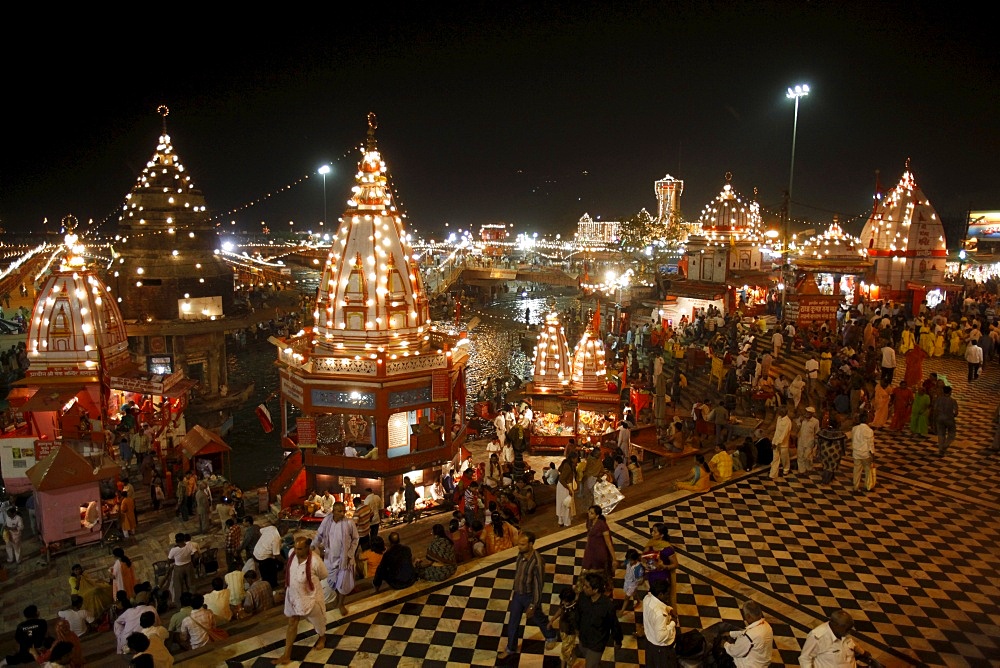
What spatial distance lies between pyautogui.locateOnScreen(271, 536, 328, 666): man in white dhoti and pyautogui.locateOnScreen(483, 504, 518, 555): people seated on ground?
2894 mm

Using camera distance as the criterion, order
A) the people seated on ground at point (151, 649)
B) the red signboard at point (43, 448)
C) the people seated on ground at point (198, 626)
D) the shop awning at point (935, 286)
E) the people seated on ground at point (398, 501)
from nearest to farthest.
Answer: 1. the people seated on ground at point (151, 649)
2. the people seated on ground at point (198, 626)
3. the red signboard at point (43, 448)
4. the people seated on ground at point (398, 501)
5. the shop awning at point (935, 286)

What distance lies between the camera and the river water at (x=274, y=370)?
1989cm

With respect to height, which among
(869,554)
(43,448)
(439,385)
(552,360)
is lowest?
(869,554)

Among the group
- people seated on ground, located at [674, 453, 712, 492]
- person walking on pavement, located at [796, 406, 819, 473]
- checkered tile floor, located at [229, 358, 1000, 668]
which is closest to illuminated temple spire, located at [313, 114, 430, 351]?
people seated on ground, located at [674, 453, 712, 492]

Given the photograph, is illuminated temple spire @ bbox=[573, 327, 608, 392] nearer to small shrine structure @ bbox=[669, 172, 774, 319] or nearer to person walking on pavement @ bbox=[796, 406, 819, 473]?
person walking on pavement @ bbox=[796, 406, 819, 473]

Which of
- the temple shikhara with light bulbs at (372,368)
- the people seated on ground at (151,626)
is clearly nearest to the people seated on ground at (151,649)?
the people seated on ground at (151,626)

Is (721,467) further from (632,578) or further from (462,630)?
(462,630)

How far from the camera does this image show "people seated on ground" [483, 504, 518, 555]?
938cm

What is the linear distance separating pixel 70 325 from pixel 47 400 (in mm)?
2609

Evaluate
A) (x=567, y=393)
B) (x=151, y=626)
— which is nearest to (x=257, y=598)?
(x=151, y=626)

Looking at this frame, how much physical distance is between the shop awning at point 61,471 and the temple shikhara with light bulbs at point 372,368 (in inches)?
153

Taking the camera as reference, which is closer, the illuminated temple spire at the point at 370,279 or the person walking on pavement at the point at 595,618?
the person walking on pavement at the point at 595,618

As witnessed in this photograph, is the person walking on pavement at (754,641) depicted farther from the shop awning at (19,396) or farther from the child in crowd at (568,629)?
the shop awning at (19,396)

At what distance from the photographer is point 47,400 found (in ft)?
54.0
